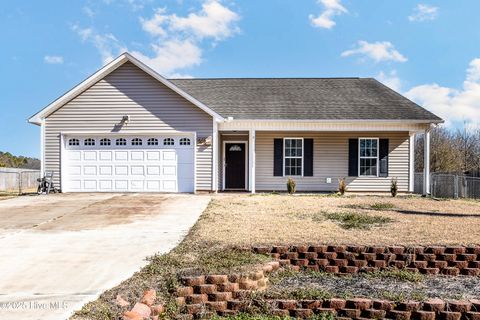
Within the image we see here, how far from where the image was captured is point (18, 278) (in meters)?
5.63

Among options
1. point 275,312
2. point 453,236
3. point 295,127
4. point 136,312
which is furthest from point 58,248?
point 295,127

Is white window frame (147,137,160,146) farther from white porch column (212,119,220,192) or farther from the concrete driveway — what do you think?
the concrete driveway

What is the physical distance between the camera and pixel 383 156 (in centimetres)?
1742

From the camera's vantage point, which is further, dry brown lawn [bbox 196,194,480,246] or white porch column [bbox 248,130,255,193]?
white porch column [bbox 248,130,255,193]

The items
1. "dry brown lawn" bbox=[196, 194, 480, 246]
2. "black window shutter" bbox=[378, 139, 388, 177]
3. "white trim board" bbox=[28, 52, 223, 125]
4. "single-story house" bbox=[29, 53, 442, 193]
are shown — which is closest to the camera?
"dry brown lawn" bbox=[196, 194, 480, 246]

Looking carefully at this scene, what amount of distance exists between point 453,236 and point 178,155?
1035 cm

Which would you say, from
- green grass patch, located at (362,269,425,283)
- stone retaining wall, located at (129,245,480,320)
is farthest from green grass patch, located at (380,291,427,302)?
green grass patch, located at (362,269,425,283)

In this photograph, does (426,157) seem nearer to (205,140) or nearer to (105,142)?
(205,140)

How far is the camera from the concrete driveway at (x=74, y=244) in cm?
495

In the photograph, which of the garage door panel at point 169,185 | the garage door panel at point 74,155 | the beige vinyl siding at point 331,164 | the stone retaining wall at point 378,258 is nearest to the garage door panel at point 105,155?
the garage door panel at point 74,155

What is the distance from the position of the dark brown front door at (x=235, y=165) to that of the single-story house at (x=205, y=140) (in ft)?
0.14

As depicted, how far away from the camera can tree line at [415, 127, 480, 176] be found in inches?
1228

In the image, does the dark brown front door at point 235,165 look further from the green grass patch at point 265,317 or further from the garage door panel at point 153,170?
the green grass patch at point 265,317

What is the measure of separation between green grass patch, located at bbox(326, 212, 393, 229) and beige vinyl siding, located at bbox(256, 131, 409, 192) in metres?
6.86
